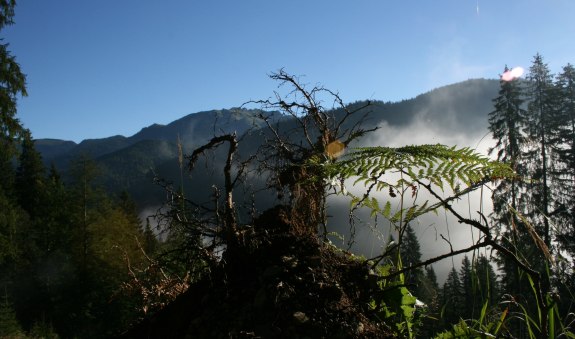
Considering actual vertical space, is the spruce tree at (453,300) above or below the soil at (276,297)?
below

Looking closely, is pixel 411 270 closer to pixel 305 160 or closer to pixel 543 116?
pixel 305 160

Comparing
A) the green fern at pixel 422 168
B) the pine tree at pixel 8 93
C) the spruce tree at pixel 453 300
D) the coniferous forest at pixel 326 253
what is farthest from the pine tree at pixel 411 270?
the pine tree at pixel 8 93

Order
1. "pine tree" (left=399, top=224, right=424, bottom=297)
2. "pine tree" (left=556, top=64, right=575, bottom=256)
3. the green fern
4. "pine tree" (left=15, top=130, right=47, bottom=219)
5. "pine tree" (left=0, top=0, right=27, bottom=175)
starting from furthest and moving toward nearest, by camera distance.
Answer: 1. "pine tree" (left=15, top=130, right=47, bottom=219)
2. "pine tree" (left=556, top=64, right=575, bottom=256)
3. "pine tree" (left=0, top=0, right=27, bottom=175)
4. "pine tree" (left=399, top=224, right=424, bottom=297)
5. the green fern

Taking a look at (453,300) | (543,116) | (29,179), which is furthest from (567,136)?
(29,179)

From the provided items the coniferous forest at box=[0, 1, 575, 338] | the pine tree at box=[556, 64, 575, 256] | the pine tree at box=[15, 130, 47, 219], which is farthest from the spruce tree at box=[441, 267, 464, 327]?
the pine tree at box=[15, 130, 47, 219]

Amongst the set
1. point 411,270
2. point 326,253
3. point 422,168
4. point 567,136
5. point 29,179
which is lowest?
point 567,136

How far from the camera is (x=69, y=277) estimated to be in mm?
37094

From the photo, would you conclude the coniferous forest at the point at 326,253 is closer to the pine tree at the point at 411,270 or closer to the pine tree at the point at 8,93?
the pine tree at the point at 411,270

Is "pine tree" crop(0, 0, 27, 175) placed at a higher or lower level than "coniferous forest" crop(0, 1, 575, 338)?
higher

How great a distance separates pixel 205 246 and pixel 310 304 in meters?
1.02

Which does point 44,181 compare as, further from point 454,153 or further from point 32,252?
point 454,153

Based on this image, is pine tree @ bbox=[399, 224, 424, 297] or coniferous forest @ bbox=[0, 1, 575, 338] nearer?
coniferous forest @ bbox=[0, 1, 575, 338]

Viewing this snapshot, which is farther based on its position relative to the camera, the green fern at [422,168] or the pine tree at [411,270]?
the pine tree at [411,270]

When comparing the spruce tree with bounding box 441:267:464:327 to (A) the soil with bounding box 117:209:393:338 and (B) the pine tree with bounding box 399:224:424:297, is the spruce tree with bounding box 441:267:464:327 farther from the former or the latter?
(A) the soil with bounding box 117:209:393:338
